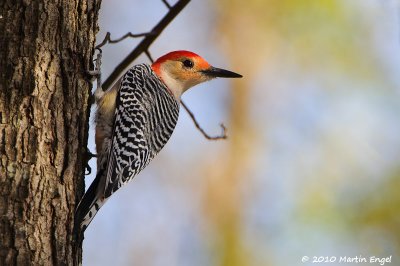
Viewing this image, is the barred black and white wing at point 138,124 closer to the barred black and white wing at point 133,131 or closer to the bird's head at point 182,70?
the barred black and white wing at point 133,131

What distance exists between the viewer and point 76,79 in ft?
13.1

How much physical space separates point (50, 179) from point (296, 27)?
24.3 ft

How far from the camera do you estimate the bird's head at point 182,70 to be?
6039 millimetres

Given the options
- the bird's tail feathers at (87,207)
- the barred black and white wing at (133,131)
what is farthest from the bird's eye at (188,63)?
the bird's tail feathers at (87,207)

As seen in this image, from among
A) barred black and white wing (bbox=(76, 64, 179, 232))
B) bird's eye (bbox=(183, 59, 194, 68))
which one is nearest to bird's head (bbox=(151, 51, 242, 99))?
bird's eye (bbox=(183, 59, 194, 68))

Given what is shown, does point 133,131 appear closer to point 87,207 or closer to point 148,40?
point 148,40

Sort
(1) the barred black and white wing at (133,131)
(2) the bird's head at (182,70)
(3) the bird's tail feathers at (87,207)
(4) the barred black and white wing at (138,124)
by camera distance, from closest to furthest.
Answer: (3) the bird's tail feathers at (87,207)
(1) the barred black and white wing at (133,131)
(4) the barred black and white wing at (138,124)
(2) the bird's head at (182,70)

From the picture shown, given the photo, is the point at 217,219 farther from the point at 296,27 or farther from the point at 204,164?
the point at 296,27

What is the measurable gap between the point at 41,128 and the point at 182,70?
257 cm

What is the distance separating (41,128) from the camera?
3.67 metres

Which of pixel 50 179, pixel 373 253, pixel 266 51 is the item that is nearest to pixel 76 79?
pixel 50 179

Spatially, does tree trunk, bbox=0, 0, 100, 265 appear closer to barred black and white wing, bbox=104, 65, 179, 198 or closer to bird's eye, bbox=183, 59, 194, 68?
barred black and white wing, bbox=104, 65, 179, 198

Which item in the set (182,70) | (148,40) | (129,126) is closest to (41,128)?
(129,126)

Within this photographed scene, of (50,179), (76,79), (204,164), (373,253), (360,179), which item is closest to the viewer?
(50,179)
